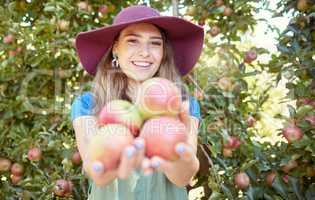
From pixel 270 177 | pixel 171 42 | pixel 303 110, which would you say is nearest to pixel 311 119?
pixel 303 110

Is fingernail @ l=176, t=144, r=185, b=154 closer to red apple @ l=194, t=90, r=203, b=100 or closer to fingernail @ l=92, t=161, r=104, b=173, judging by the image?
fingernail @ l=92, t=161, r=104, b=173

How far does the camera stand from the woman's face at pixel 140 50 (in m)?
1.09

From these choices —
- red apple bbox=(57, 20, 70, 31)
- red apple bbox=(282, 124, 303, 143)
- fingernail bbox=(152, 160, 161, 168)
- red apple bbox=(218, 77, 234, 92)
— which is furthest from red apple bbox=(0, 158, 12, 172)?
fingernail bbox=(152, 160, 161, 168)

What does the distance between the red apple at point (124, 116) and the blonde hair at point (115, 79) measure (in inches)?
13.8

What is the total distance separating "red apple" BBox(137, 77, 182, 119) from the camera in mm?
794

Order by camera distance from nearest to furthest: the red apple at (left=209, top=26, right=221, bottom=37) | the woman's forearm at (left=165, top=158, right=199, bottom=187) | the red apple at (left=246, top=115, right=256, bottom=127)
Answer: the woman's forearm at (left=165, top=158, right=199, bottom=187) → the red apple at (left=246, top=115, right=256, bottom=127) → the red apple at (left=209, top=26, right=221, bottom=37)

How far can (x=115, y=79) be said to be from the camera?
123 cm

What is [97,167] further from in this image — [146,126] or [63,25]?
[63,25]

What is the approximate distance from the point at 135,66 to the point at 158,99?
0.32 m

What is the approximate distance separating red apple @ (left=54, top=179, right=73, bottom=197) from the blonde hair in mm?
919

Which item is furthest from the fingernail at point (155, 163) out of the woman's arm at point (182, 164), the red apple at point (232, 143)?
the red apple at point (232, 143)

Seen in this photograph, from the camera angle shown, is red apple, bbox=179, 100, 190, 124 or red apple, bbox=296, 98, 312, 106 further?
red apple, bbox=296, 98, 312, 106

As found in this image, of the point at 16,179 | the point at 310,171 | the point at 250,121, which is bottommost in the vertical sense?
the point at 16,179

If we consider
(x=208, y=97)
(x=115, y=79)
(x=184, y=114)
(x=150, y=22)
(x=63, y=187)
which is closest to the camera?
(x=184, y=114)
